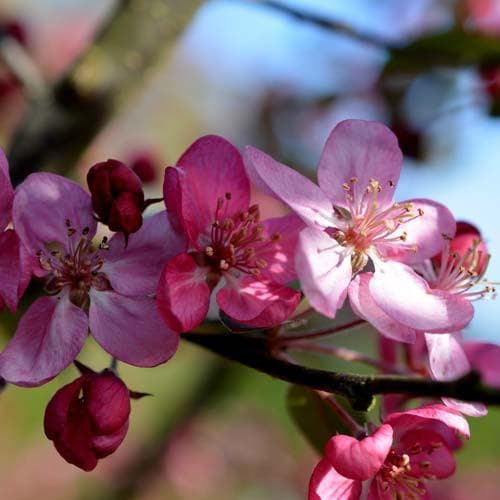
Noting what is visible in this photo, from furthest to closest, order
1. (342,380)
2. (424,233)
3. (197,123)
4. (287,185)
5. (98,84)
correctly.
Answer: (197,123) → (98,84) → (424,233) → (287,185) → (342,380)

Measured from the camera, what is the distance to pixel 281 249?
79 cm

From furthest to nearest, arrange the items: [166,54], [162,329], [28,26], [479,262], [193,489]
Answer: [193,489], [28,26], [166,54], [479,262], [162,329]

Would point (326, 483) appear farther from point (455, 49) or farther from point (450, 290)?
point (455, 49)

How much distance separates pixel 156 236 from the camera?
0.75 meters

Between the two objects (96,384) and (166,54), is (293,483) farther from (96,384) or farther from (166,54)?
(96,384)

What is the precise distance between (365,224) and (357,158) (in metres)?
0.07

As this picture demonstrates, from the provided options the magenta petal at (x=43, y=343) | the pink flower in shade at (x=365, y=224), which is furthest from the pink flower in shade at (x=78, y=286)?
the pink flower in shade at (x=365, y=224)

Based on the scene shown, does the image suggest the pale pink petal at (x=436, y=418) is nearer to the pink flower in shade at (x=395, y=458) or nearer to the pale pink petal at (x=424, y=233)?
the pink flower in shade at (x=395, y=458)

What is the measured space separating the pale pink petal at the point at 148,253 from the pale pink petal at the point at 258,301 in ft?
0.19

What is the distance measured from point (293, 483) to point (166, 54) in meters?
2.30

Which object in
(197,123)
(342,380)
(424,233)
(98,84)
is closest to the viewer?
(342,380)

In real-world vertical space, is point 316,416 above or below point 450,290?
below

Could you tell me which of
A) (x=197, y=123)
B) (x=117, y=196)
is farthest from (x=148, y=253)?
(x=197, y=123)

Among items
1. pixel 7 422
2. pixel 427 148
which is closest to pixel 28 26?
pixel 427 148
